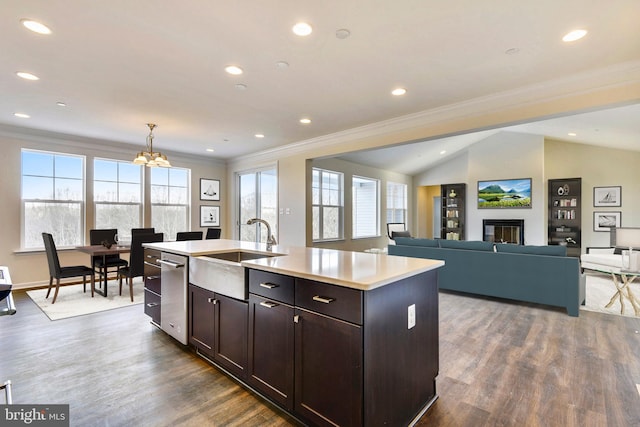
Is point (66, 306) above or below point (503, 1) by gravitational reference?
Result: below

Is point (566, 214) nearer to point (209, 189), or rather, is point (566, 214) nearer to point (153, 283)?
point (209, 189)

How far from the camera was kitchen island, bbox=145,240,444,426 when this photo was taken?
4.96ft

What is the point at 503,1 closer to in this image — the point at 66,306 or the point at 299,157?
the point at 299,157

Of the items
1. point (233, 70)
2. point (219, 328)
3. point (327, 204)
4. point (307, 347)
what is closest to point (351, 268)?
point (307, 347)

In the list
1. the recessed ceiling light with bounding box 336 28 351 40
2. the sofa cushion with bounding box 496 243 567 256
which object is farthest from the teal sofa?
the recessed ceiling light with bounding box 336 28 351 40

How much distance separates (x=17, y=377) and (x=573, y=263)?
557 cm

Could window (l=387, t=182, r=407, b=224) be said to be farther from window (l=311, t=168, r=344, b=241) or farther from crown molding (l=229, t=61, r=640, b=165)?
crown molding (l=229, t=61, r=640, b=165)

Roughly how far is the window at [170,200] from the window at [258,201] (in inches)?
49.3

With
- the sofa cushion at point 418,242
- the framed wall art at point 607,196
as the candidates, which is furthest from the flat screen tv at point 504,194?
the sofa cushion at point 418,242

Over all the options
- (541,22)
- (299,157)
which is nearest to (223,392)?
(541,22)

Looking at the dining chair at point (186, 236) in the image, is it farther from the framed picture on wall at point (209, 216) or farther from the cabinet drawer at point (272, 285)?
the cabinet drawer at point (272, 285)

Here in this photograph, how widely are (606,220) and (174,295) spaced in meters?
9.48

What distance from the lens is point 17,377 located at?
2291mm

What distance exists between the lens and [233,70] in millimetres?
2912
